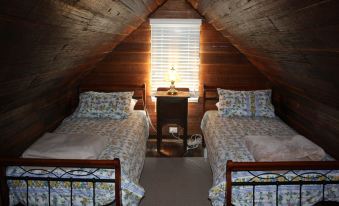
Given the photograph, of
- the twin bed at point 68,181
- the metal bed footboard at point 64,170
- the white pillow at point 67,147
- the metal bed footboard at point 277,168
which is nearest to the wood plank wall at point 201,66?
the white pillow at point 67,147

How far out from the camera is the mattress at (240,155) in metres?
2.62

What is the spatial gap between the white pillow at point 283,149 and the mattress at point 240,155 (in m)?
0.10

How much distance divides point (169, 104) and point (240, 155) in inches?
68.5

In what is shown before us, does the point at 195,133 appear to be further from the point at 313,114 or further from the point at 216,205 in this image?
the point at 216,205

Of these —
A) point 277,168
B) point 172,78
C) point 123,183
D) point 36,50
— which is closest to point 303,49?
point 277,168

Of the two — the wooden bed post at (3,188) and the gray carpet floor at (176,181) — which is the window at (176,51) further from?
the wooden bed post at (3,188)

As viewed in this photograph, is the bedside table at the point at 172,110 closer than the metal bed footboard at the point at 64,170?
No

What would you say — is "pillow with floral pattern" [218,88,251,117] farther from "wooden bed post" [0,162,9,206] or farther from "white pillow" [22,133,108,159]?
"wooden bed post" [0,162,9,206]

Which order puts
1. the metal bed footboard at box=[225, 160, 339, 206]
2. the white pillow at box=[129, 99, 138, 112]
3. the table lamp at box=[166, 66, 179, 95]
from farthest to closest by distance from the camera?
the table lamp at box=[166, 66, 179, 95] < the white pillow at box=[129, 99, 138, 112] < the metal bed footboard at box=[225, 160, 339, 206]

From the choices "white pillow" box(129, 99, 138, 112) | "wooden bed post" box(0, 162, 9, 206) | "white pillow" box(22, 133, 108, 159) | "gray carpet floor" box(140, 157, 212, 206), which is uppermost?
"white pillow" box(129, 99, 138, 112)

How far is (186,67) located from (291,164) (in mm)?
2939

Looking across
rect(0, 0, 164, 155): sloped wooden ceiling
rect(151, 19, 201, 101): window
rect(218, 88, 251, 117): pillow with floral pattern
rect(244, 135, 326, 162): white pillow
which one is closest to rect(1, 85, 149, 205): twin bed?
rect(0, 0, 164, 155): sloped wooden ceiling

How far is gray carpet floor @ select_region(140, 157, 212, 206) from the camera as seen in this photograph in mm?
3469

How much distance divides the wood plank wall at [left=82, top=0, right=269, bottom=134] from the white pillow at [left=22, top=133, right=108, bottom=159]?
1825mm
